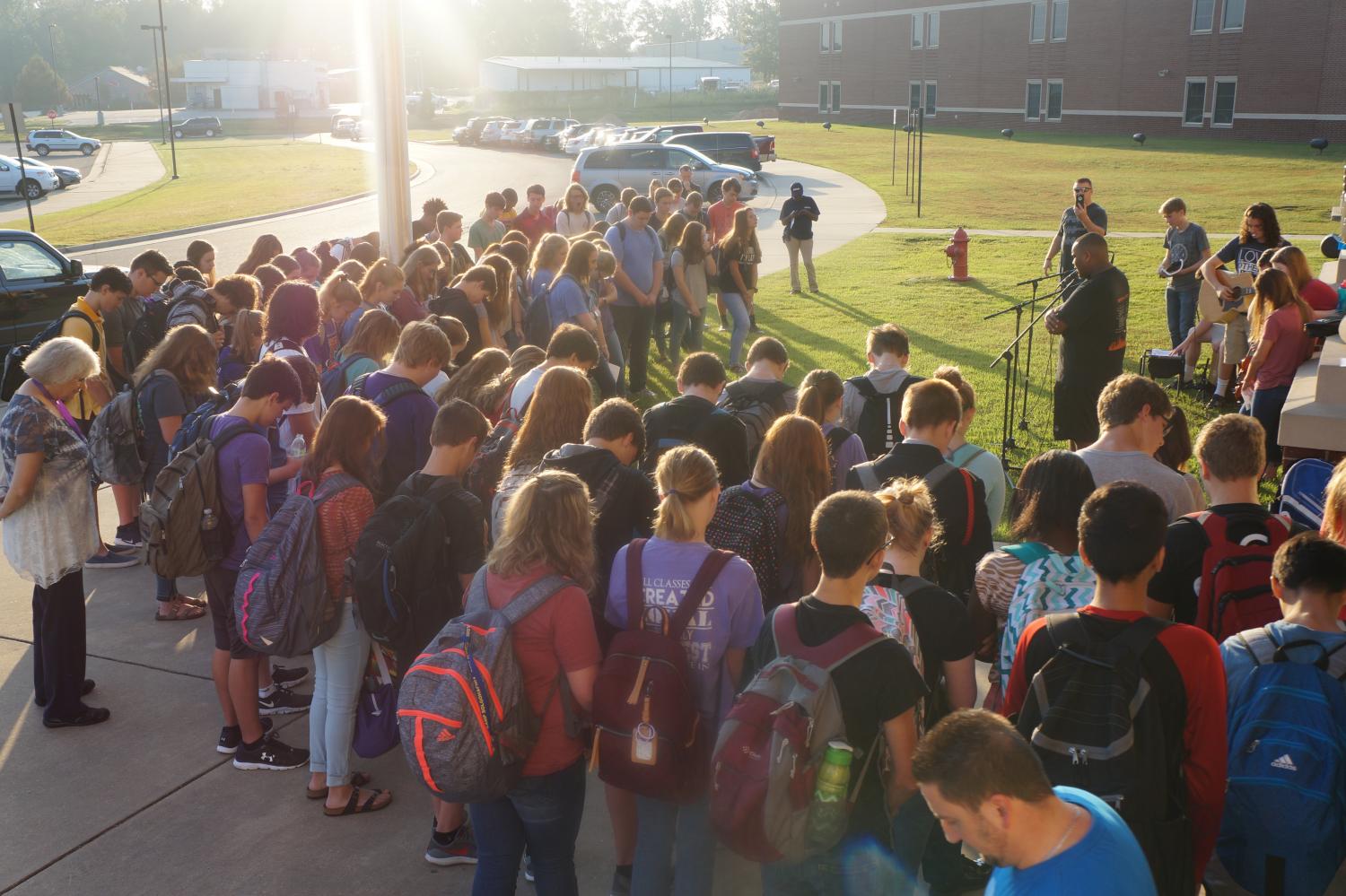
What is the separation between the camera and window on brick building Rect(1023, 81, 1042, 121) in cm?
6088

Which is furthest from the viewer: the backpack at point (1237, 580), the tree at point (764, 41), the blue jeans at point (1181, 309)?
the tree at point (764, 41)

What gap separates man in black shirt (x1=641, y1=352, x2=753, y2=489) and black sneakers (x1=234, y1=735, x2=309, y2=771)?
223cm

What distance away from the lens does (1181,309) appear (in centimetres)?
1233

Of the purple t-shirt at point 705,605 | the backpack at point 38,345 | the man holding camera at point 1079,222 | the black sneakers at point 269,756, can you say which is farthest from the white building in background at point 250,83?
the purple t-shirt at point 705,605

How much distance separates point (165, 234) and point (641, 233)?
21119mm

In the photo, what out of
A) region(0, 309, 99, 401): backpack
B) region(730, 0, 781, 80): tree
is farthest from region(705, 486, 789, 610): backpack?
region(730, 0, 781, 80): tree

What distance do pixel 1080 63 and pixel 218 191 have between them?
42.9 metres

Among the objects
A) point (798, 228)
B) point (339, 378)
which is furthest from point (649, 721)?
point (798, 228)

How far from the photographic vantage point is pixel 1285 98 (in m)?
50.4

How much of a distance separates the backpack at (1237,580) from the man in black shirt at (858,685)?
1316 millimetres

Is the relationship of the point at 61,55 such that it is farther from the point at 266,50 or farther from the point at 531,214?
the point at 531,214

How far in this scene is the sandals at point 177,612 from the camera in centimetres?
711

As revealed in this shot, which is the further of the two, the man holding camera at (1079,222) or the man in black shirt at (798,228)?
the man in black shirt at (798,228)

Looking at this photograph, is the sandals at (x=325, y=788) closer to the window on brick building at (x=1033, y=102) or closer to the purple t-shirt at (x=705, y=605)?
the purple t-shirt at (x=705, y=605)
